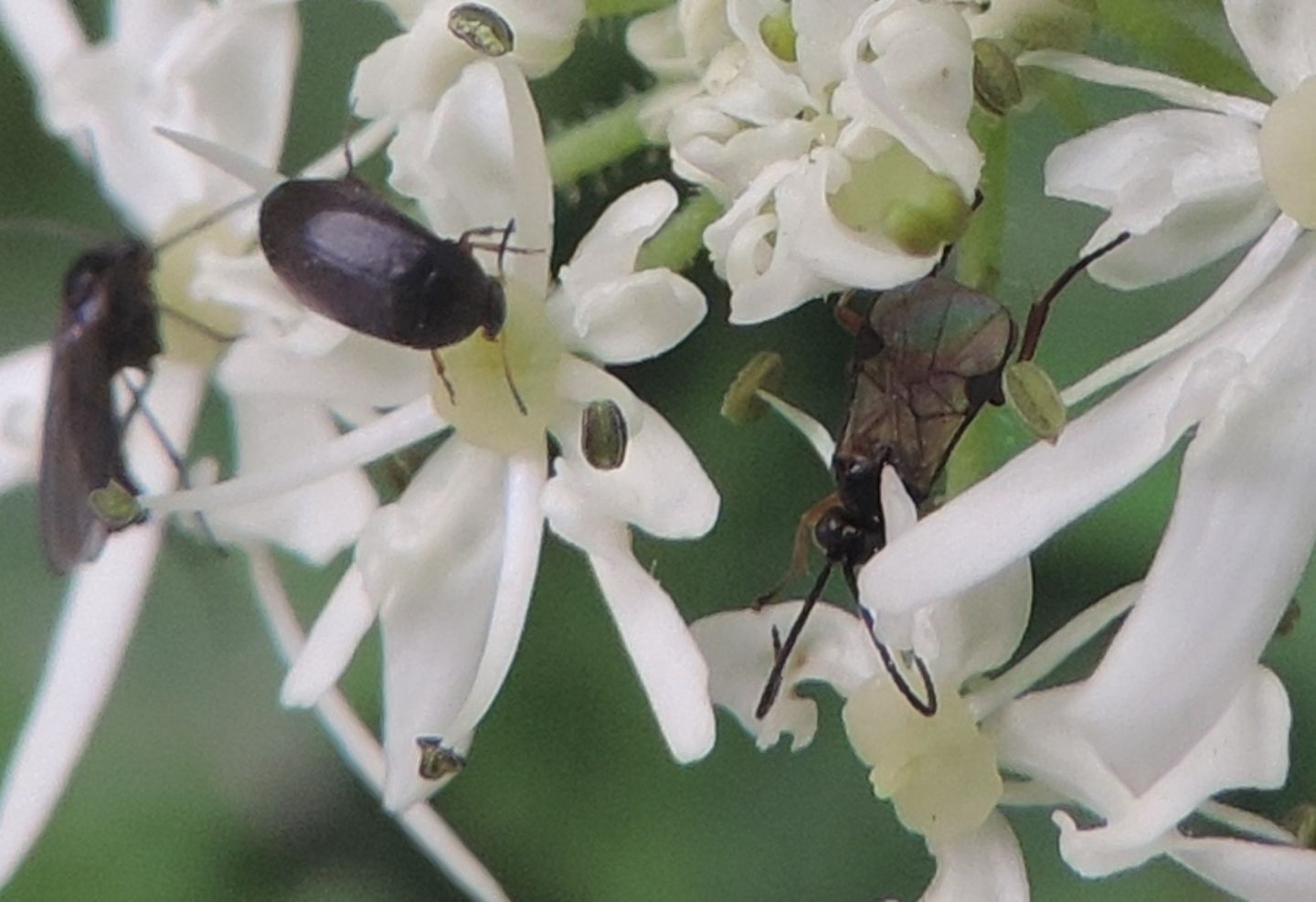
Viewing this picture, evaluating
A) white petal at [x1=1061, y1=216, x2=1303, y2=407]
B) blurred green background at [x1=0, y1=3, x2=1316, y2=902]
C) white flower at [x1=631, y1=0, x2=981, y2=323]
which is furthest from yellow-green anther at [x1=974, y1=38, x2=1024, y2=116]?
blurred green background at [x1=0, y1=3, x2=1316, y2=902]

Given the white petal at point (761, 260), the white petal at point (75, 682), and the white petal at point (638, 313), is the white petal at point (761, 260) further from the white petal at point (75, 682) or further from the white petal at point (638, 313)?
the white petal at point (75, 682)

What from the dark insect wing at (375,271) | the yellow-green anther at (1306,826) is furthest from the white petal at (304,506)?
the yellow-green anther at (1306,826)

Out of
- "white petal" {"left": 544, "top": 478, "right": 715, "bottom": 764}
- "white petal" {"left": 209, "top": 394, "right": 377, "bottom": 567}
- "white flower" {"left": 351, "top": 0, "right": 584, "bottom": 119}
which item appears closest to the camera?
"white petal" {"left": 544, "top": 478, "right": 715, "bottom": 764}

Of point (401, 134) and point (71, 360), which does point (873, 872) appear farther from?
point (401, 134)

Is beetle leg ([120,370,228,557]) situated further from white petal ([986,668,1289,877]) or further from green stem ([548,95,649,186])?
white petal ([986,668,1289,877])

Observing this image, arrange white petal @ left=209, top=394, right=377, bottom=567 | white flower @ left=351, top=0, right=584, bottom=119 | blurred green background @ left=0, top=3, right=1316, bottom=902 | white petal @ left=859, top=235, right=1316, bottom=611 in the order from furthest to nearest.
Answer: blurred green background @ left=0, top=3, right=1316, bottom=902
white petal @ left=209, top=394, right=377, bottom=567
white flower @ left=351, top=0, right=584, bottom=119
white petal @ left=859, top=235, right=1316, bottom=611

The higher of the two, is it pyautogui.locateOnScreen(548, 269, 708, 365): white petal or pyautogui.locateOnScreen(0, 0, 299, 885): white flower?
pyautogui.locateOnScreen(548, 269, 708, 365): white petal

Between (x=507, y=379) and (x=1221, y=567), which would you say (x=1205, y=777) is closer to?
(x=1221, y=567)
